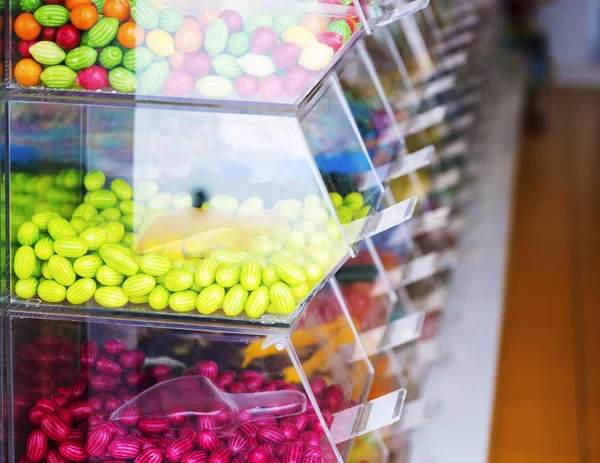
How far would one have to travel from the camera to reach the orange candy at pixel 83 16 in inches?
59.1

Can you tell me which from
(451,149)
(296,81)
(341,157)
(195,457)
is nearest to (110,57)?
(296,81)

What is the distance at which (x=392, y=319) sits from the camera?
2.35 m

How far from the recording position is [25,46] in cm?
150

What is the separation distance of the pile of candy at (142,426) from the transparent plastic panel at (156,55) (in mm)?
561

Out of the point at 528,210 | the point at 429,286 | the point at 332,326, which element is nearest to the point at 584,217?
the point at 528,210

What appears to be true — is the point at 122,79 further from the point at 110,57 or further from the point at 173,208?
the point at 173,208

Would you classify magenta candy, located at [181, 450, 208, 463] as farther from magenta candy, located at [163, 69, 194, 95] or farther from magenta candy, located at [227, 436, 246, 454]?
magenta candy, located at [163, 69, 194, 95]

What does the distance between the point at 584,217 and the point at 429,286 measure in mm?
2916

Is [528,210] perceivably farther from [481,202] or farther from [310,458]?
[310,458]

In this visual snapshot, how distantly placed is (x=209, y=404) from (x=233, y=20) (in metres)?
0.81

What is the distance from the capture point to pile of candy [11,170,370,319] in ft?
4.86

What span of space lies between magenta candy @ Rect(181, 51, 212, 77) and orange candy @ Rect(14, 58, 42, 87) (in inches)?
11.8

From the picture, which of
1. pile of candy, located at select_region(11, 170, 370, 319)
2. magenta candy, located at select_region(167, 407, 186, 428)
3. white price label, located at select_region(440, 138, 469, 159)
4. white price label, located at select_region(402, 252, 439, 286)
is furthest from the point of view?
white price label, located at select_region(440, 138, 469, 159)

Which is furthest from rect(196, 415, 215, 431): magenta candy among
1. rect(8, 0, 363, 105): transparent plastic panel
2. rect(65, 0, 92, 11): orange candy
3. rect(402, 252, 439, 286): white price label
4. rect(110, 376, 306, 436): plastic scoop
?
rect(402, 252, 439, 286): white price label
